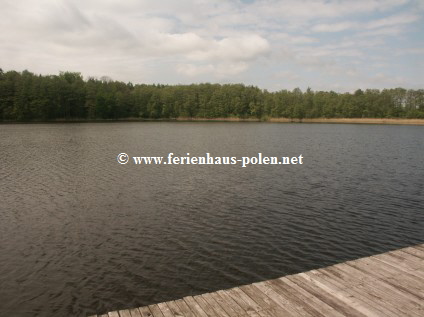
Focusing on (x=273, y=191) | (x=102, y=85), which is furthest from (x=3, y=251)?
(x=102, y=85)

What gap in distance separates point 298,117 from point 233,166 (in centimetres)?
12248

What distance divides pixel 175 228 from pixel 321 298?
30.9ft

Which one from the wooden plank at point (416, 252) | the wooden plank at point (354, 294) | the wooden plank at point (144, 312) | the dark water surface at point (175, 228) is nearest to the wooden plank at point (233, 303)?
the wooden plank at point (144, 312)

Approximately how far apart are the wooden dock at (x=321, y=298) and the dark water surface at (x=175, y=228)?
8.19 ft

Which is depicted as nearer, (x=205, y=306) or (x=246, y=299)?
(x=205, y=306)

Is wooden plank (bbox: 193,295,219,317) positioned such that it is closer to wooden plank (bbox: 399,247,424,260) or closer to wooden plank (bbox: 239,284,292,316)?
wooden plank (bbox: 239,284,292,316)

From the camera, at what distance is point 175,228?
1650 centimetres

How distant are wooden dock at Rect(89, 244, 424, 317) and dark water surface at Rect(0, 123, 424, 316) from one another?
8.19 ft

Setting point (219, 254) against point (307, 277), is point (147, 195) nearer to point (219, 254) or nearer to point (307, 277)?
point (219, 254)

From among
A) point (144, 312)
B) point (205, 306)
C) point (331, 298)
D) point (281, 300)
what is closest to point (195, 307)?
point (205, 306)

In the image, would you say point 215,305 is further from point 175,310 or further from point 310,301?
point 310,301

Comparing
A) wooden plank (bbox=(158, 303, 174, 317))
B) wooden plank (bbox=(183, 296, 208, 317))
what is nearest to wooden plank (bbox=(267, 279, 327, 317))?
wooden plank (bbox=(183, 296, 208, 317))

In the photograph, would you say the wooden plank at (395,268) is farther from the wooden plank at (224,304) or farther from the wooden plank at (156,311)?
the wooden plank at (156,311)

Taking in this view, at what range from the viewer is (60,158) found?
125 feet
